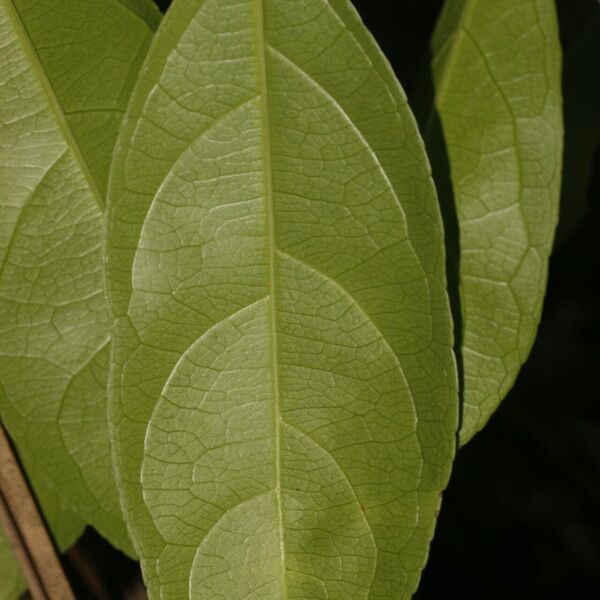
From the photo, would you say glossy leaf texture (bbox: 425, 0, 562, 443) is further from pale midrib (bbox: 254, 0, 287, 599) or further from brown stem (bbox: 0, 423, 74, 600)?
brown stem (bbox: 0, 423, 74, 600)

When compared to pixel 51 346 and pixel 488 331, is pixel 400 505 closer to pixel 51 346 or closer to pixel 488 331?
pixel 488 331

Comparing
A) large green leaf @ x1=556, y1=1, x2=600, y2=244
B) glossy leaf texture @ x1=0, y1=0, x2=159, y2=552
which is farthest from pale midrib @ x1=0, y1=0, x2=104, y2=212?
large green leaf @ x1=556, y1=1, x2=600, y2=244

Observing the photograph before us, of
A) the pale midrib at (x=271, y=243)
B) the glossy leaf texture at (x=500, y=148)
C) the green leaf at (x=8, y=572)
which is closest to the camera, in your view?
the pale midrib at (x=271, y=243)

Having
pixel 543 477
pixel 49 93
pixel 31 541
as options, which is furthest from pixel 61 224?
pixel 543 477

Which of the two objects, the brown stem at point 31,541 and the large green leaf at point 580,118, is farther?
the large green leaf at point 580,118

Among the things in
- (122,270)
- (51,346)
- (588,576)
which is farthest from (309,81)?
(588,576)

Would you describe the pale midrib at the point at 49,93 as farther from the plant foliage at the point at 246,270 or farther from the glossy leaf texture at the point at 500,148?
the glossy leaf texture at the point at 500,148

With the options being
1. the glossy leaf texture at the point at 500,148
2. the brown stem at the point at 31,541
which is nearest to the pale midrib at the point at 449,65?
the glossy leaf texture at the point at 500,148

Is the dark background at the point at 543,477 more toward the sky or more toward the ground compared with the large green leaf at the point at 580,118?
more toward the ground
